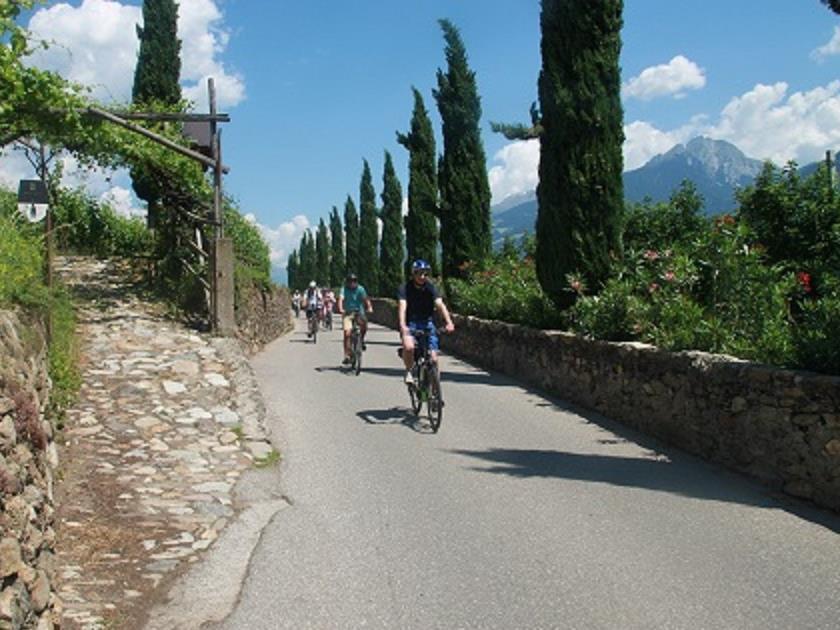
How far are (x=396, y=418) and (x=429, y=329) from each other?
47.2 inches

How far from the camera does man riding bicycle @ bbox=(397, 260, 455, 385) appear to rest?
10000 millimetres

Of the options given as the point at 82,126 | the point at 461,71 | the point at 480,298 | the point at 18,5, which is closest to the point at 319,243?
the point at 461,71

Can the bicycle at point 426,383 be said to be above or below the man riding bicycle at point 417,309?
below

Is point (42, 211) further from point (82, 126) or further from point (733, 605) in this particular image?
point (733, 605)

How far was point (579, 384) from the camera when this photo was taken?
1132cm

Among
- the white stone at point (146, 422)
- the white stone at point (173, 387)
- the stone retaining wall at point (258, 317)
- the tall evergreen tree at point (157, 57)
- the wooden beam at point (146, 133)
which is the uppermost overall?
the tall evergreen tree at point (157, 57)

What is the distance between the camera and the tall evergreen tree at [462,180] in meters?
26.1

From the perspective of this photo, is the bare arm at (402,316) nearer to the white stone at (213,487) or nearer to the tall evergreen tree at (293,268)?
the white stone at (213,487)

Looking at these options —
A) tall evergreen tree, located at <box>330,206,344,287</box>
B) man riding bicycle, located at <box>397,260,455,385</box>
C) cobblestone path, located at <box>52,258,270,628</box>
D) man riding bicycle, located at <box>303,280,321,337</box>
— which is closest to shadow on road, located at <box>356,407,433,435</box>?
man riding bicycle, located at <box>397,260,455,385</box>

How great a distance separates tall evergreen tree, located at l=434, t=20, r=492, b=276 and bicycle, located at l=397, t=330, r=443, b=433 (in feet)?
52.0

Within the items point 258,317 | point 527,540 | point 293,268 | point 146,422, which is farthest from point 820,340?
point 293,268

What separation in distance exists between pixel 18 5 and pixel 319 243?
79277mm

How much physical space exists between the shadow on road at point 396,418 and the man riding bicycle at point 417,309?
0.47 metres

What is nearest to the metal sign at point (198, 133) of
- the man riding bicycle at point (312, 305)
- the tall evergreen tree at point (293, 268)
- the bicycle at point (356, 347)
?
the bicycle at point (356, 347)
